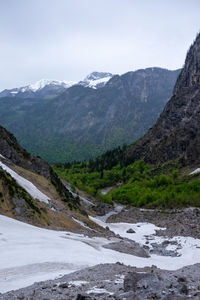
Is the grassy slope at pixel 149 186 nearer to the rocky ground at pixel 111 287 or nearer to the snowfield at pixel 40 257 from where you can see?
the snowfield at pixel 40 257

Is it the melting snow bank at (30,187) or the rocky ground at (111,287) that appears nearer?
the rocky ground at (111,287)

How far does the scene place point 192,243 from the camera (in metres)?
27.2

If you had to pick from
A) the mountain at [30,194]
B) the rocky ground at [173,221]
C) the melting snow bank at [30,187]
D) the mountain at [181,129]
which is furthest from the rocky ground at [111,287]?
the mountain at [181,129]

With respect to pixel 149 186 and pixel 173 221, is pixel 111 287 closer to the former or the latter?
pixel 173 221

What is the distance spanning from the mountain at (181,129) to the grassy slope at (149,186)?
701cm

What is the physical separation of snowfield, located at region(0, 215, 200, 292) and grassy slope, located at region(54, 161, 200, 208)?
4177cm

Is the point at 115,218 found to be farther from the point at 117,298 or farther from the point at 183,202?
the point at 117,298

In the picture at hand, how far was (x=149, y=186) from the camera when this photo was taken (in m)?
85.1

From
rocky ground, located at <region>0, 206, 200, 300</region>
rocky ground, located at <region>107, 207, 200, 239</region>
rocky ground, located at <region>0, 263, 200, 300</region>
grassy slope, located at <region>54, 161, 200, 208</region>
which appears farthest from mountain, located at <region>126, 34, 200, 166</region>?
rocky ground, located at <region>0, 263, 200, 300</region>

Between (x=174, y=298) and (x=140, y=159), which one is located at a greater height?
(x=140, y=159)

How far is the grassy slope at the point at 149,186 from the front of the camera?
6544 cm

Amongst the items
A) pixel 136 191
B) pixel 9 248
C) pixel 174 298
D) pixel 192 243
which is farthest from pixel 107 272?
pixel 136 191

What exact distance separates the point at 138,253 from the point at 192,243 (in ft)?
26.8

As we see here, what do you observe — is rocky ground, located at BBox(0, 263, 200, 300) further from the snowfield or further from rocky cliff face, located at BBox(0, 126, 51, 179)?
rocky cliff face, located at BBox(0, 126, 51, 179)
